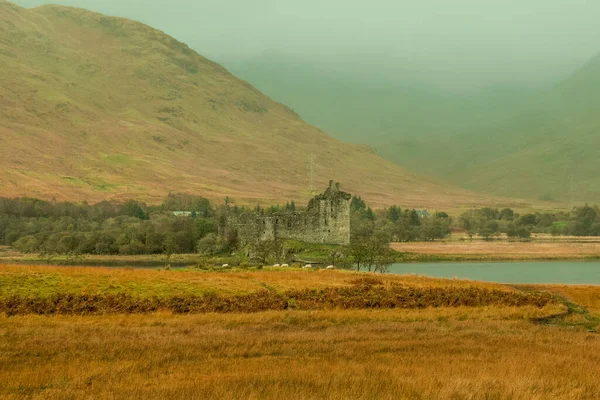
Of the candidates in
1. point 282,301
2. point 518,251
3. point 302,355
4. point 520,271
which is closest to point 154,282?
point 282,301

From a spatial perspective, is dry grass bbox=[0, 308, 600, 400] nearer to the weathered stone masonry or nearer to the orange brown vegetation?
the orange brown vegetation

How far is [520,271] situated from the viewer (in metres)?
105

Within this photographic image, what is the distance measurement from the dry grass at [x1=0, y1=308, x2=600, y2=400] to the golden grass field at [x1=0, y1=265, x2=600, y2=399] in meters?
0.04

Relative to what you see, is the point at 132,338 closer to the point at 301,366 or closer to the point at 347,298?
the point at 301,366

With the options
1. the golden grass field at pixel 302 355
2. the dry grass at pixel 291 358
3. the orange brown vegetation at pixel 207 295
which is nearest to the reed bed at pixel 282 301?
the orange brown vegetation at pixel 207 295

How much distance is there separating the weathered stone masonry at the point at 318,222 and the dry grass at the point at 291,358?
6454 cm

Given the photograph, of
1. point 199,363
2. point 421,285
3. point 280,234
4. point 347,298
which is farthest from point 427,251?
point 199,363

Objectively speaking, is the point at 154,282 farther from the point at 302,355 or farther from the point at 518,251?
the point at 518,251

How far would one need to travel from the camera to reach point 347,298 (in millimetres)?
40375

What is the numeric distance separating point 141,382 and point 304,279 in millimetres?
32058

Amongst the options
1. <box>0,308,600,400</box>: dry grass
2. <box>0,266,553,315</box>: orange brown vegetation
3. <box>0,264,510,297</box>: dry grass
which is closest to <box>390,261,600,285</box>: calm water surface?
<box>0,264,510,297</box>: dry grass

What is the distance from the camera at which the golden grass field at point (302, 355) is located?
721 inches

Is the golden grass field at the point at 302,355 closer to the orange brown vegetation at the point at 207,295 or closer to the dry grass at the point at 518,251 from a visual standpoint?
the orange brown vegetation at the point at 207,295

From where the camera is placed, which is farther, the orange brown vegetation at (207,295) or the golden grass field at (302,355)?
the orange brown vegetation at (207,295)
